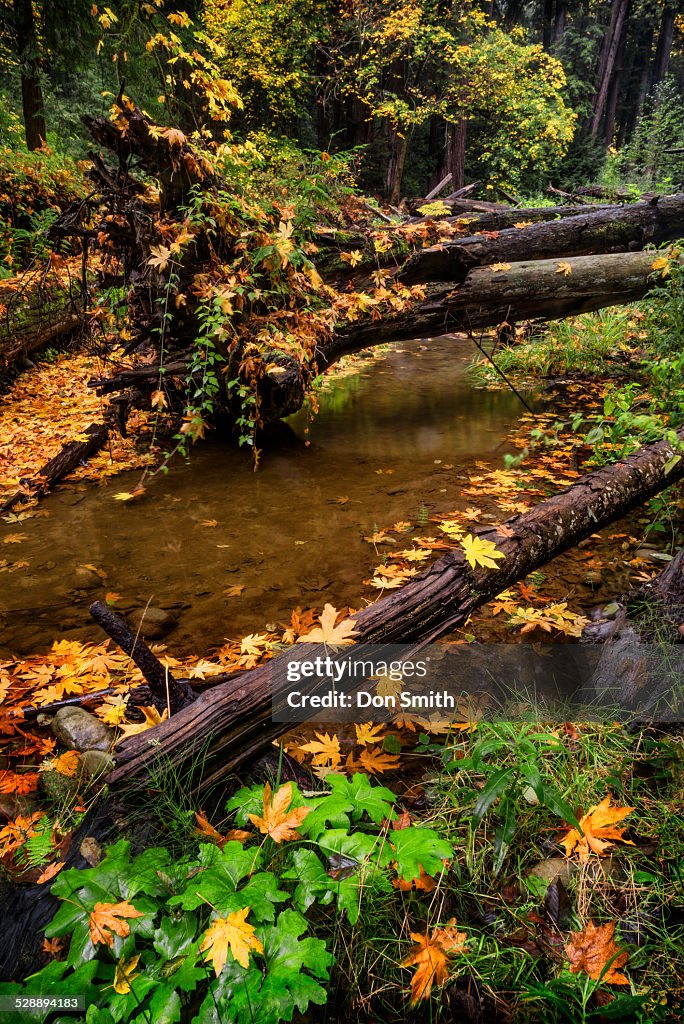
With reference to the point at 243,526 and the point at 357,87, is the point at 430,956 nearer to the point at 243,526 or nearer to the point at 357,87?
the point at 243,526

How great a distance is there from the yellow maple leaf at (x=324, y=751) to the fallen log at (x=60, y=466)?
10.9 ft

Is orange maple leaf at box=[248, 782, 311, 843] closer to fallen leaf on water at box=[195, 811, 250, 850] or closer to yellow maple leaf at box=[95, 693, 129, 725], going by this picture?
fallen leaf on water at box=[195, 811, 250, 850]

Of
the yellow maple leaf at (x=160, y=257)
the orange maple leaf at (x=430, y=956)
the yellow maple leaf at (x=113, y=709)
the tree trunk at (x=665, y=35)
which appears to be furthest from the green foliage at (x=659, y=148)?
the orange maple leaf at (x=430, y=956)

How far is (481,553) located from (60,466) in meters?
3.91

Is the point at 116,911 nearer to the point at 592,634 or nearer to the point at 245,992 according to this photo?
the point at 245,992

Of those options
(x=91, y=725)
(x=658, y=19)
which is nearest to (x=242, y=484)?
(x=91, y=725)

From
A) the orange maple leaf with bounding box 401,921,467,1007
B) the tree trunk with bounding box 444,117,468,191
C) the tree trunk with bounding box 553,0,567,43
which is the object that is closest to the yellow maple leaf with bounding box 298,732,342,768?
the orange maple leaf with bounding box 401,921,467,1007

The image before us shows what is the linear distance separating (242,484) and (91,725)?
9.00ft

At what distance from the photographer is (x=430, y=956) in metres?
1.30

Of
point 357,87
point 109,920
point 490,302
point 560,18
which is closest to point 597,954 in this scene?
point 109,920

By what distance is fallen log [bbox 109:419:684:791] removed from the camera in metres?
1.60

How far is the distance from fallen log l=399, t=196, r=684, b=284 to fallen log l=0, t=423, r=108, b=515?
11.2ft

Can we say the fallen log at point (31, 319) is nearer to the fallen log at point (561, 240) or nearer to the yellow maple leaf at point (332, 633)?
the fallen log at point (561, 240)

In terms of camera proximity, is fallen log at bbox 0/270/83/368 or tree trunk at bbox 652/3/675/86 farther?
tree trunk at bbox 652/3/675/86
